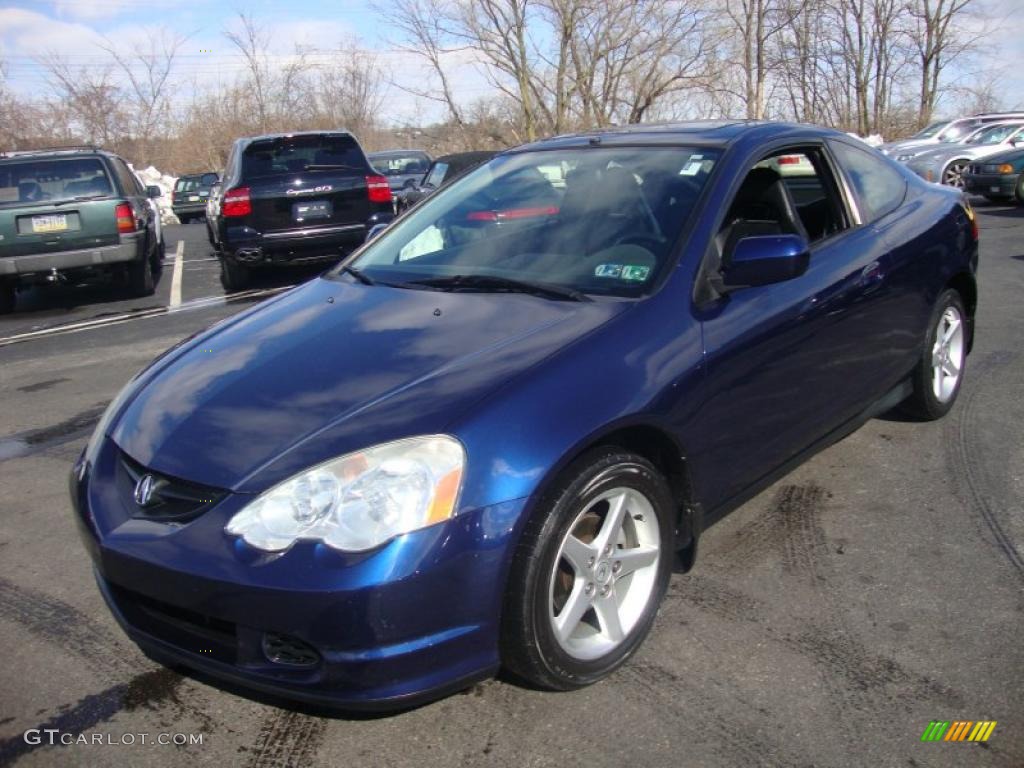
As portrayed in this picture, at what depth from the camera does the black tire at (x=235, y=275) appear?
10.6m

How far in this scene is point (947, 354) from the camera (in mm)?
4816

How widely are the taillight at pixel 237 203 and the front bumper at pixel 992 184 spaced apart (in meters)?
13.1

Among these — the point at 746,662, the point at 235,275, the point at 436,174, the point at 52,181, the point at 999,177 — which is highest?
the point at 52,181

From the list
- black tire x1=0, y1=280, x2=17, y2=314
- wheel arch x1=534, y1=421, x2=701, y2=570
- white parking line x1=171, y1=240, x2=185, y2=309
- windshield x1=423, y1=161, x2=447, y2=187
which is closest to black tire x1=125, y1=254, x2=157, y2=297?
white parking line x1=171, y1=240, x2=185, y2=309

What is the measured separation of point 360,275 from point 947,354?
3065 mm

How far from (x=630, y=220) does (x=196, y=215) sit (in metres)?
28.4

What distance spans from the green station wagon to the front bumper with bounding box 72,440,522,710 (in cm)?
854

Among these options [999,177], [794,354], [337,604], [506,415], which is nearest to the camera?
[337,604]

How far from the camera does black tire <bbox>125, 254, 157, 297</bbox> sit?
10711mm

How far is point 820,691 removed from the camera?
2.65 metres

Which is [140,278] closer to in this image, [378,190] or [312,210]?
[312,210]

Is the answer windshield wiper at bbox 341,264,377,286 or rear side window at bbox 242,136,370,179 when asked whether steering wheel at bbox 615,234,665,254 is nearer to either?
windshield wiper at bbox 341,264,377,286

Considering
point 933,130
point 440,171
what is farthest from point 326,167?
point 933,130

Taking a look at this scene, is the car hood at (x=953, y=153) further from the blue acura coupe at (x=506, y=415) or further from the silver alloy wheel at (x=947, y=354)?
the blue acura coupe at (x=506, y=415)
